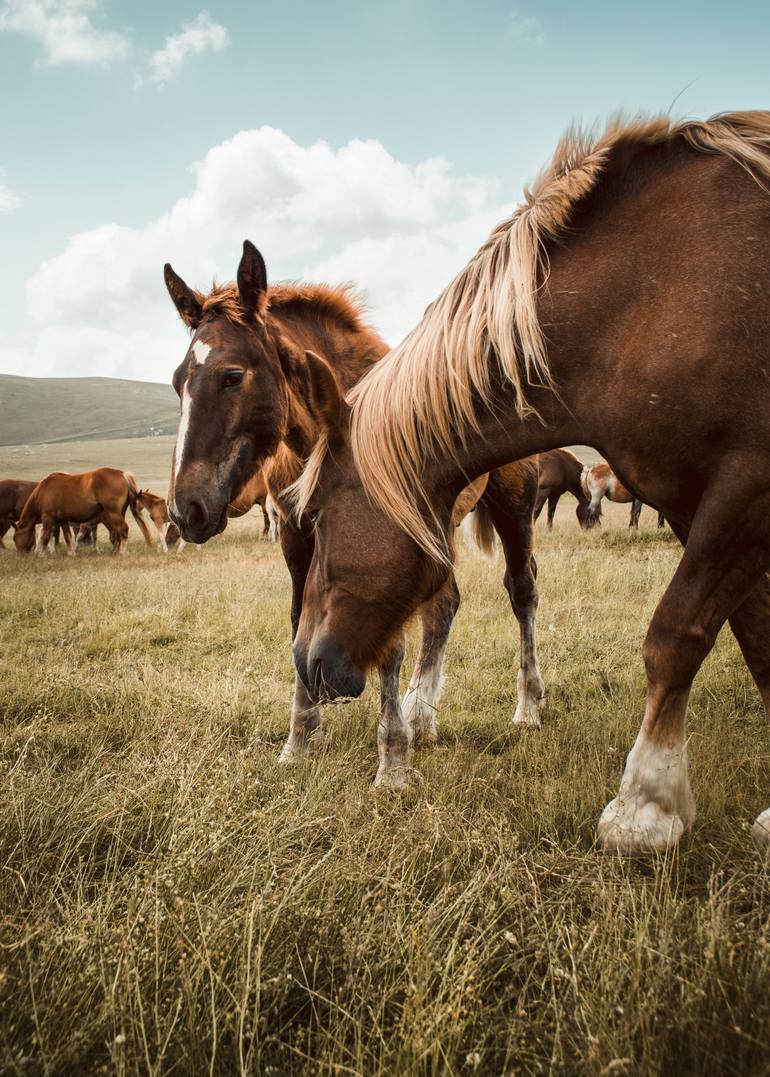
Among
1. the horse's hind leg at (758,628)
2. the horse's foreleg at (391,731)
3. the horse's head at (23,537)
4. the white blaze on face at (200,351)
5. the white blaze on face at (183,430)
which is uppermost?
the white blaze on face at (200,351)

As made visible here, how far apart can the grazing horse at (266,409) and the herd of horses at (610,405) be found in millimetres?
439

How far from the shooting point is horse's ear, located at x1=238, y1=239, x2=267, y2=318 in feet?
12.0

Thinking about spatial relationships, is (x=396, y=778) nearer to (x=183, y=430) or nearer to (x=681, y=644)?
(x=681, y=644)

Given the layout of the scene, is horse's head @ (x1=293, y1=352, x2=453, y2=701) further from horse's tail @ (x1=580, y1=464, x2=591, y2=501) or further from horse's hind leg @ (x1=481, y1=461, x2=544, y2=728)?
horse's tail @ (x1=580, y1=464, x2=591, y2=501)

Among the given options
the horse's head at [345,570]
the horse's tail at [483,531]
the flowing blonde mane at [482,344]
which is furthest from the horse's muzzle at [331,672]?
the horse's tail at [483,531]

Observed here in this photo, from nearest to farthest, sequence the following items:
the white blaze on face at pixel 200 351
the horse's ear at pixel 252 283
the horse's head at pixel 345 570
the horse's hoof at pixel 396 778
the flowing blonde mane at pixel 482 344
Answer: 1. the flowing blonde mane at pixel 482 344
2. the horse's head at pixel 345 570
3. the horse's hoof at pixel 396 778
4. the white blaze on face at pixel 200 351
5. the horse's ear at pixel 252 283

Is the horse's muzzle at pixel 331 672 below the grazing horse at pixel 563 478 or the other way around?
below

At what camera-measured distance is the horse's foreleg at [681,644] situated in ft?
7.10

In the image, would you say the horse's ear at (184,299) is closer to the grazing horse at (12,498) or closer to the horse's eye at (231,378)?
the horse's eye at (231,378)

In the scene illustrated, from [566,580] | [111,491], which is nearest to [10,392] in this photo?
[111,491]

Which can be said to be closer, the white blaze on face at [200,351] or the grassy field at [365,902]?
the grassy field at [365,902]

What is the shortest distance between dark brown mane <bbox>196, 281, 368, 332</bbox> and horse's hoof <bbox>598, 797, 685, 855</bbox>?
335cm

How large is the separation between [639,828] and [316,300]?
354 cm

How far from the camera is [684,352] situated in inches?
86.4
